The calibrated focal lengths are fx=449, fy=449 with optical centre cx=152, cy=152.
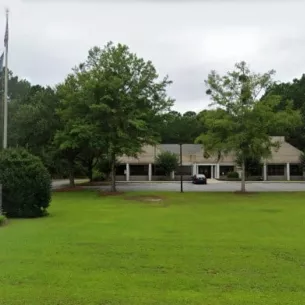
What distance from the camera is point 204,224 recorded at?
16422 millimetres

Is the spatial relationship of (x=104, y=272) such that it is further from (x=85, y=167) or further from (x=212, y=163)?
(x=212, y=163)

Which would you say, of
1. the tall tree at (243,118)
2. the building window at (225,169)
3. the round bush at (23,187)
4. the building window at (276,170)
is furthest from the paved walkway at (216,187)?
the round bush at (23,187)

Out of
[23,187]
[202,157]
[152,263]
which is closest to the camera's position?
[152,263]

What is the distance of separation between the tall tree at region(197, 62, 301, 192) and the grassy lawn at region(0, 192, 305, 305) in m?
20.5

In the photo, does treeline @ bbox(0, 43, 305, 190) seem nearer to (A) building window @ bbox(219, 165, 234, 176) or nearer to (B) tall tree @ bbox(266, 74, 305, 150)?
(A) building window @ bbox(219, 165, 234, 176)

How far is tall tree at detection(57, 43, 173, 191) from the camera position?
35.8m

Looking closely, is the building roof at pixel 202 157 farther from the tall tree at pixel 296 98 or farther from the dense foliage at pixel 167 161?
the tall tree at pixel 296 98

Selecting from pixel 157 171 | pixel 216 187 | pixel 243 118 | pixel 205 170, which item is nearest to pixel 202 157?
pixel 205 170

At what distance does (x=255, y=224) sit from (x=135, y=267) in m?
8.53

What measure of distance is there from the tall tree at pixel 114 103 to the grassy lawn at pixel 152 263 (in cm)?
1996

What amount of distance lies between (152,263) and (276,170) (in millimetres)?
60185

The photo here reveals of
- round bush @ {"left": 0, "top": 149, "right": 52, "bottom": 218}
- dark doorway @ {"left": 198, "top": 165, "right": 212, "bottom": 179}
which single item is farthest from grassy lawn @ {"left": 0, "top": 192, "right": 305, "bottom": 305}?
dark doorway @ {"left": 198, "top": 165, "right": 212, "bottom": 179}

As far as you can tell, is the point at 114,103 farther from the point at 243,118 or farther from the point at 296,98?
the point at 296,98

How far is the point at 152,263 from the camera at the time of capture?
364 inches
